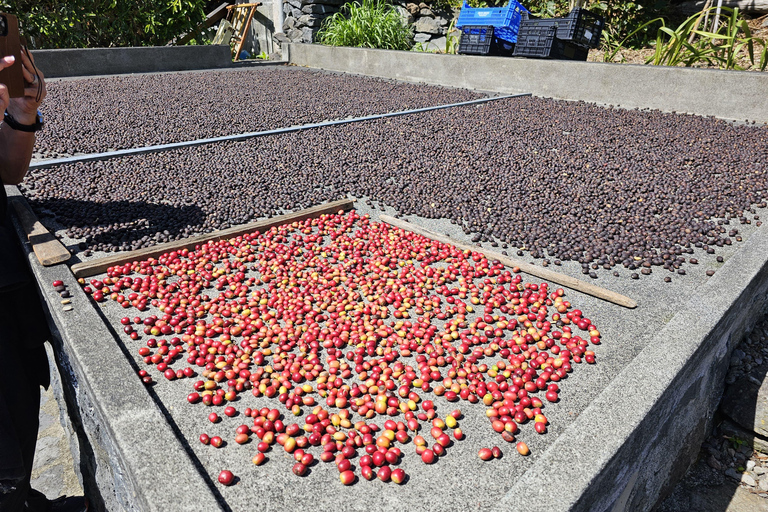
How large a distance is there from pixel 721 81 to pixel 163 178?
Result: 282 inches

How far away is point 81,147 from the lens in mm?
5801

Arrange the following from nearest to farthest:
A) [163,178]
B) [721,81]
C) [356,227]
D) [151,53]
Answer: [356,227], [163,178], [721,81], [151,53]

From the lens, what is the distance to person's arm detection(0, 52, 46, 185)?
2.65m

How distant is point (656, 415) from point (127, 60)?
12736 millimetres

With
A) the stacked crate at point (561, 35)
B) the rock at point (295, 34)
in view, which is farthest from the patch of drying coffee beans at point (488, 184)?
the rock at point (295, 34)

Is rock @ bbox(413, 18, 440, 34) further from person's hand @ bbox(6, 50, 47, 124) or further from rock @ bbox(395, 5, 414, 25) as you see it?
person's hand @ bbox(6, 50, 47, 124)

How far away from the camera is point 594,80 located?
8.09 meters

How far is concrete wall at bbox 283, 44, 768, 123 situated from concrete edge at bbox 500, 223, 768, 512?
4505mm

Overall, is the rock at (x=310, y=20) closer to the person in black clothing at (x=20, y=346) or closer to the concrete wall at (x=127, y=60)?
the concrete wall at (x=127, y=60)

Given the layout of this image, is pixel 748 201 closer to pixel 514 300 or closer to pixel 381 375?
pixel 514 300

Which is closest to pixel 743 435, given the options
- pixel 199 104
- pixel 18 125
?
pixel 18 125

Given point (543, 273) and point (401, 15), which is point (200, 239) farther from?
point (401, 15)

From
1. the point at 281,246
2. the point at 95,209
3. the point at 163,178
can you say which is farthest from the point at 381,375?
the point at 163,178

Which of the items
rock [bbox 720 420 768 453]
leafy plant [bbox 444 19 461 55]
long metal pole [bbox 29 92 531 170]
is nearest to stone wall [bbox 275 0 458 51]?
leafy plant [bbox 444 19 461 55]
